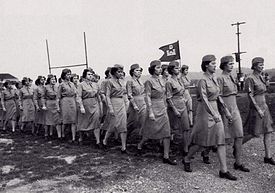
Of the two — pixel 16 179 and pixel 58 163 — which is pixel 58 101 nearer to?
pixel 58 163

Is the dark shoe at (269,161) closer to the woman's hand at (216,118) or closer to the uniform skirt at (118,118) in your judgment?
the woman's hand at (216,118)

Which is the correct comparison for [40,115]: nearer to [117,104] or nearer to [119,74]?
[117,104]

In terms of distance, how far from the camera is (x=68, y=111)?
995 cm

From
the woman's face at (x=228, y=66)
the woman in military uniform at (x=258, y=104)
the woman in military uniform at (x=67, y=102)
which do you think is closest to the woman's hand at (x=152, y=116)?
the woman's face at (x=228, y=66)

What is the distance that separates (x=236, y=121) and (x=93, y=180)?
261cm

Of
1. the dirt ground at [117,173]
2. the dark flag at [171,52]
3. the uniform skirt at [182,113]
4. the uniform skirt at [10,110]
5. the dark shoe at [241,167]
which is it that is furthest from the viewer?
the uniform skirt at [10,110]

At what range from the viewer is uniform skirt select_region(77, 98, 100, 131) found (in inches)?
356

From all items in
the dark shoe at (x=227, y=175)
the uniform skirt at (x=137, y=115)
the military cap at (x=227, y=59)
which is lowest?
the dark shoe at (x=227, y=175)

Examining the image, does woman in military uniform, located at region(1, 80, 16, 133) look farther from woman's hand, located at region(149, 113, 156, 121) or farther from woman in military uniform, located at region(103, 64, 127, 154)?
woman's hand, located at region(149, 113, 156, 121)

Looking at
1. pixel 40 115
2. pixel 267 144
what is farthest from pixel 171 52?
pixel 267 144

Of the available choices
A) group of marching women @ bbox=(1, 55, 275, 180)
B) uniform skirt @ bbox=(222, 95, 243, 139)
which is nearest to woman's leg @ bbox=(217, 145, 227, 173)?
group of marching women @ bbox=(1, 55, 275, 180)

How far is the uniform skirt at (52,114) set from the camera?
35.3 feet

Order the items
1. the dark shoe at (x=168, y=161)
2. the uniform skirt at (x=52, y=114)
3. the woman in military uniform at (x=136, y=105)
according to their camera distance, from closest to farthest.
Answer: the dark shoe at (x=168, y=161) < the woman in military uniform at (x=136, y=105) < the uniform skirt at (x=52, y=114)

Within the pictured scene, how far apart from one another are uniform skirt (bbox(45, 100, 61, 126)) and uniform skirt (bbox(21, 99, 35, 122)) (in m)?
1.42
